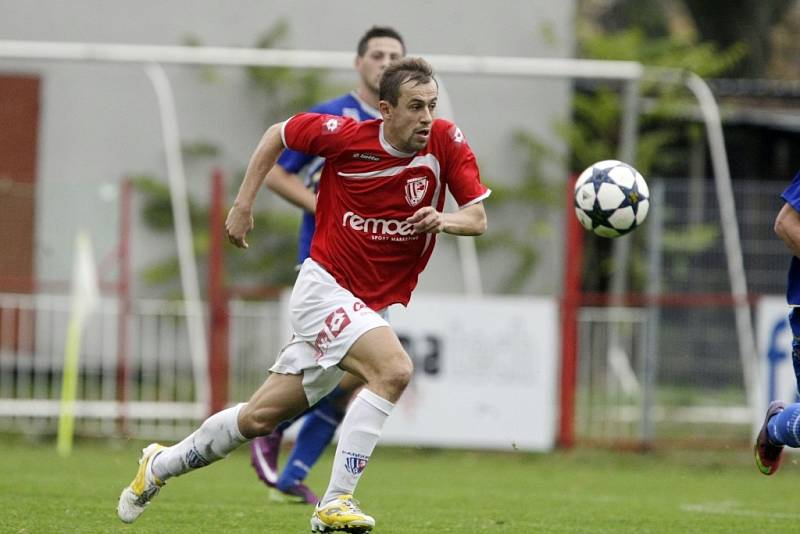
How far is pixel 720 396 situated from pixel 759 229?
1.61 metres

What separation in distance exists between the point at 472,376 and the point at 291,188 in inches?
165

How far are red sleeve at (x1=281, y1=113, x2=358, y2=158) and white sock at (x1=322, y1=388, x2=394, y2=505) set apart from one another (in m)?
1.09

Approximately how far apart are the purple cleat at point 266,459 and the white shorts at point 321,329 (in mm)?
1810

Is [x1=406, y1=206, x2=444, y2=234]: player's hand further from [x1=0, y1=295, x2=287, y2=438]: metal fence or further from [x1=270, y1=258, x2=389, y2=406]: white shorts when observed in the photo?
[x1=0, y1=295, x2=287, y2=438]: metal fence

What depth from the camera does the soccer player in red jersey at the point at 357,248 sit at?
5715mm

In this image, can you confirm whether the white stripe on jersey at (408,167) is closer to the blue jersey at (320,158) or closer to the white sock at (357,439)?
the white sock at (357,439)

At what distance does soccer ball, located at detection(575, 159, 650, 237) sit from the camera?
6.72 meters

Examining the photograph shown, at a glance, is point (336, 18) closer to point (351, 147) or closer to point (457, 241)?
point (457, 241)

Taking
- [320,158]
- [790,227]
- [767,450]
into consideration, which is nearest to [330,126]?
[320,158]

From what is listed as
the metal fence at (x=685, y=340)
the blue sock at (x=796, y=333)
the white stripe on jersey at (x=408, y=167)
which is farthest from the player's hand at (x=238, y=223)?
A: the metal fence at (x=685, y=340)

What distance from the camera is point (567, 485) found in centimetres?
979

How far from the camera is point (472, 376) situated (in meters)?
11.4

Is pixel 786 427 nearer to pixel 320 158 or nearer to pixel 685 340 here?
pixel 320 158

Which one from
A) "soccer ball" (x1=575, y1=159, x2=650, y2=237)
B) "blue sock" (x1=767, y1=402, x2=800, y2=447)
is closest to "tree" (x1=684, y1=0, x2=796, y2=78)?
"soccer ball" (x1=575, y1=159, x2=650, y2=237)
